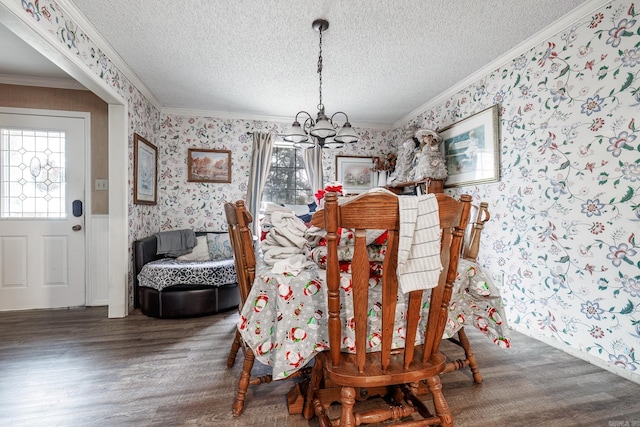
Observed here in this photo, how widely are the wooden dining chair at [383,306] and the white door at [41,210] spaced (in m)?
3.23

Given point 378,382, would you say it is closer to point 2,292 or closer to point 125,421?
point 125,421

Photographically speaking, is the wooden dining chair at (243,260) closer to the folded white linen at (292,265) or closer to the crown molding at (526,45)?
the folded white linen at (292,265)

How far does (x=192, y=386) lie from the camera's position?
1.60 meters

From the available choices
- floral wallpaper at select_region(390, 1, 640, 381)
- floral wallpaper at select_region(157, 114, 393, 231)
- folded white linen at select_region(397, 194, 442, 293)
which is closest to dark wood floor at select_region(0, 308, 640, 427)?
floral wallpaper at select_region(390, 1, 640, 381)

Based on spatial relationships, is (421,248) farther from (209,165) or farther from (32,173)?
(32,173)

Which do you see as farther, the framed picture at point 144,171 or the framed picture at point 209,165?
the framed picture at point 209,165

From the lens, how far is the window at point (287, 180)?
167 inches

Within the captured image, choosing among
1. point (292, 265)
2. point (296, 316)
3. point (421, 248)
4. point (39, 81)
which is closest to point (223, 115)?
point (39, 81)

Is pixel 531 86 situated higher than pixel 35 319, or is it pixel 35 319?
pixel 531 86

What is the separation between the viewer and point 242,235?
1210 mm

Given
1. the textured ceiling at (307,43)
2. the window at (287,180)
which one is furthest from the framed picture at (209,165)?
the textured ceiling at (307,43)

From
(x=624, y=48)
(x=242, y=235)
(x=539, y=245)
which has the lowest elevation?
(x=539, y=245)

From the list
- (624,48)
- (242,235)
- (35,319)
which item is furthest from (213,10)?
(35,319)

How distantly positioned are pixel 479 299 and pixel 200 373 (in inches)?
65.8
